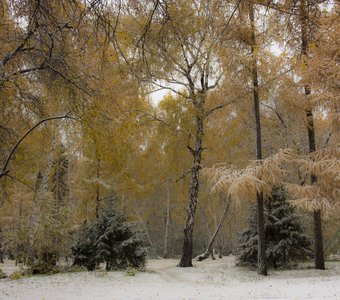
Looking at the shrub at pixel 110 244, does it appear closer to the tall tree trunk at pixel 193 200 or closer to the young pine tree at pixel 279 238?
the tall tree trunk at pixel 193 200

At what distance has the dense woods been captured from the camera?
244 inches

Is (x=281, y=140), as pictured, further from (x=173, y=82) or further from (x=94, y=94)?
(x=94, y=94)

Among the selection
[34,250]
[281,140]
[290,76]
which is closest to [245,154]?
[281,140]

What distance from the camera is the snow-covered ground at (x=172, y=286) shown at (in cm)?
729

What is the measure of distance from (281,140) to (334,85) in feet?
23.4

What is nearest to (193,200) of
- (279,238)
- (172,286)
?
(279,238)

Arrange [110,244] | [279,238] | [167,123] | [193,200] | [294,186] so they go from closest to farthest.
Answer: [294,186]
[110,244]
[279,238]
[193,200]
[167,123]

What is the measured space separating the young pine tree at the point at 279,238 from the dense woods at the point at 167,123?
8cm

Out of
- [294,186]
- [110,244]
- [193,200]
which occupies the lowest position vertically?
[110,244]

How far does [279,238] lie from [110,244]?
6086 mm

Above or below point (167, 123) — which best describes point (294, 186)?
below

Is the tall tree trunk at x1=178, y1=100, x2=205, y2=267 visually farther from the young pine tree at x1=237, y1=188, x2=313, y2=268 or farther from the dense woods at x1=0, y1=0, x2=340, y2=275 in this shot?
the young pine tree at x1=237, y1=188, x2=313, y2=268

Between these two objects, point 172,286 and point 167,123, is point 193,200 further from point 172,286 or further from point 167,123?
point 172,286

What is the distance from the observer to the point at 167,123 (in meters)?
14.4
